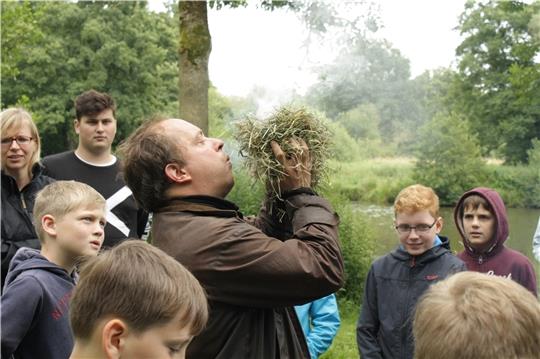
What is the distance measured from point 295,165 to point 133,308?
42.4 inches

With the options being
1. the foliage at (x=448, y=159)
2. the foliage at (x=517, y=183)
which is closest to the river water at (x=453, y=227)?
the foliage at (x=517, y=183)

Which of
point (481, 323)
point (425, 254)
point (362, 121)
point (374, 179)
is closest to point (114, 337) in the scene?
point (481, 323)

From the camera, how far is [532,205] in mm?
9781

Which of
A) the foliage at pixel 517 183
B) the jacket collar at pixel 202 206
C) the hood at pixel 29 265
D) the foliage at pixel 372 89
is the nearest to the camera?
the jacket collar at pixel 202 206

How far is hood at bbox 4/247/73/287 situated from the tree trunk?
546 centimetres

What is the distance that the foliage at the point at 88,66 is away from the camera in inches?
1206

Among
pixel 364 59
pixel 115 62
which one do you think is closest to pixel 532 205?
pixel 364 59

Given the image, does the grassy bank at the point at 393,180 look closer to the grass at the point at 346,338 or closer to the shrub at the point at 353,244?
the shrub at the point at 353,244

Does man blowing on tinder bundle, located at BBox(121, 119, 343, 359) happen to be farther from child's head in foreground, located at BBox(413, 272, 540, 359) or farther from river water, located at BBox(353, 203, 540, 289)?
river water, located at BBox(353, 203, 540, 289)

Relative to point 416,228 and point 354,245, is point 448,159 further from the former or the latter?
point 416,228

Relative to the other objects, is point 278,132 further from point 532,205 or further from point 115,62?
point 115,62

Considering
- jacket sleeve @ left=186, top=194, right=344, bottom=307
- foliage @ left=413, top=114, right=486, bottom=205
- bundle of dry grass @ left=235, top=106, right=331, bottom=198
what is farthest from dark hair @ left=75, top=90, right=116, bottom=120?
foliage @ left=413, top=114, right=486, bottom=205

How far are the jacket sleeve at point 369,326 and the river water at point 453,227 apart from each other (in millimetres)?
4404

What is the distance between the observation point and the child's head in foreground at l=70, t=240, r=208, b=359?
6.50ft
